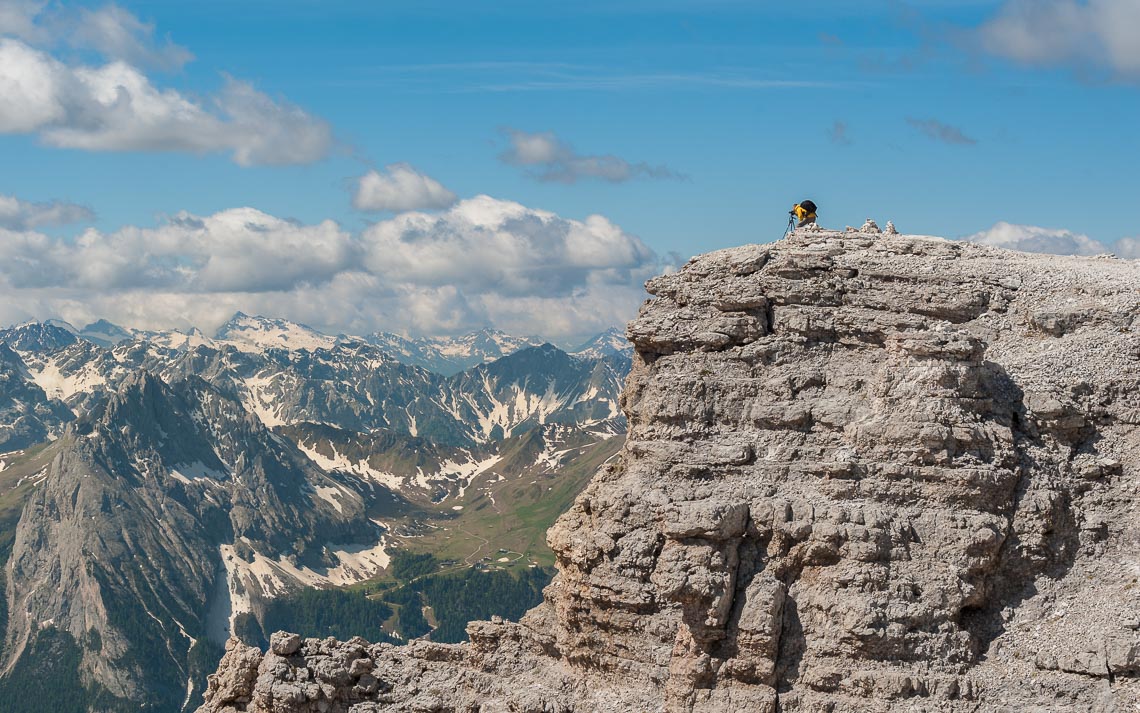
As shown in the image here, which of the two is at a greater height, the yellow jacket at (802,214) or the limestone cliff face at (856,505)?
the yellow jacket at (802,214)

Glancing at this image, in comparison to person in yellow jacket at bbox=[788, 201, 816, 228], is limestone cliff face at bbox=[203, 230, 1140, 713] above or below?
below

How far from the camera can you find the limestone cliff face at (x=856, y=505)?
4622 cm

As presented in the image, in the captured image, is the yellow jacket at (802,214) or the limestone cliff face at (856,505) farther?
the yellow jacket at (802,214)

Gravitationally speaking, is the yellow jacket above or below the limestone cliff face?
above

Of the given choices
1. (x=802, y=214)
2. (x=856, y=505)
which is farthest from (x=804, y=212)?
(x=856, y=505)

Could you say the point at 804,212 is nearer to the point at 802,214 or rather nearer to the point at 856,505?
the point at 802,214

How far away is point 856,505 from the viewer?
48.0 metres

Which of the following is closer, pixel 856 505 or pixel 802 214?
pixel 856 505

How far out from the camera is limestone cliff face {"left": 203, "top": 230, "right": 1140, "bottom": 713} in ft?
152

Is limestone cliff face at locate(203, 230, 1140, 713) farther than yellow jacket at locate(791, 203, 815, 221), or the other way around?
yellow jacket at locate(791, 203, 815, 221)

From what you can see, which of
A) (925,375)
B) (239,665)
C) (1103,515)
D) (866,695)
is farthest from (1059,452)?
(239,665)

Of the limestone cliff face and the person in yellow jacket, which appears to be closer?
the limestone cliff face

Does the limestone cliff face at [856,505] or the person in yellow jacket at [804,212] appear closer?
the limestone cliff face at [856,505]

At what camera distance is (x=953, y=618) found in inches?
1826
